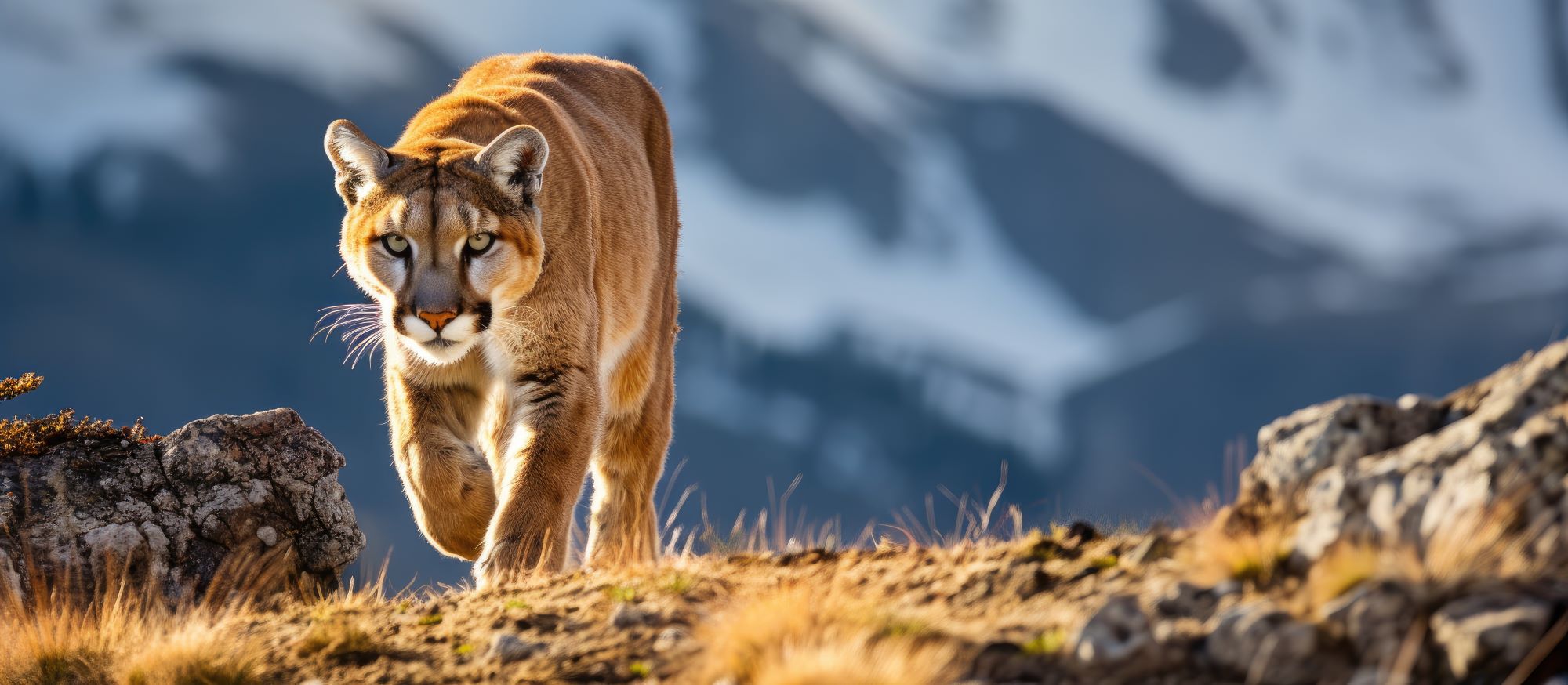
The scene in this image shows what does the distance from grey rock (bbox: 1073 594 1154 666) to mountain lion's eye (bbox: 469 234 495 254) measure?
3667 mm

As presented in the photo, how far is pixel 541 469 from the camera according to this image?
20.1 feet

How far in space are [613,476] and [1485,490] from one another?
5733mm

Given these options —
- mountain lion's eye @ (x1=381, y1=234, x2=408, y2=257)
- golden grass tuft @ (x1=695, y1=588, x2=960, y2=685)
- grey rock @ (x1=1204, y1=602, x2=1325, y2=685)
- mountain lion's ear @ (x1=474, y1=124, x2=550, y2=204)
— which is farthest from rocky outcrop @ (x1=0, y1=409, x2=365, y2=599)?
grey rock @ (x1=1204, y1=602, x2=1325, y2=685)

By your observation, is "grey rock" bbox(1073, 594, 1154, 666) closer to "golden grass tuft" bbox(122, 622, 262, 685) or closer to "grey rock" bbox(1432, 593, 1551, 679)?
"grey rock" bbox(1432, 593, 1551, 679)

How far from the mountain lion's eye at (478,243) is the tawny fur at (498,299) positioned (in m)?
0.03

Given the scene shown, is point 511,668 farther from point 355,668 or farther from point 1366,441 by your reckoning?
point 1366,441

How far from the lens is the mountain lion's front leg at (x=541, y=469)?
19.2ft

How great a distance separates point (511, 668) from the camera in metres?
4.14

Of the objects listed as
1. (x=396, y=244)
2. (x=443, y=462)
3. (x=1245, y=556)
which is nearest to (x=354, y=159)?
(x=396, y=244)

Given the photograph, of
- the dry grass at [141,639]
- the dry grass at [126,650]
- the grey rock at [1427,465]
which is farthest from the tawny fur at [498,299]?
the grey rock at [1427,465]

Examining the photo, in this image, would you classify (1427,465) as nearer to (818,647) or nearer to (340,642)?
(818,647)

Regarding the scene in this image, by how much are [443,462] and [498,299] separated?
37.9 inches

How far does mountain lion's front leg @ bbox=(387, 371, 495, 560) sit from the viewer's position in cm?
646

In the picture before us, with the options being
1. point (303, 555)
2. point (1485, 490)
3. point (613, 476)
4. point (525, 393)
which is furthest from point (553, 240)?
point (1485, 490)
